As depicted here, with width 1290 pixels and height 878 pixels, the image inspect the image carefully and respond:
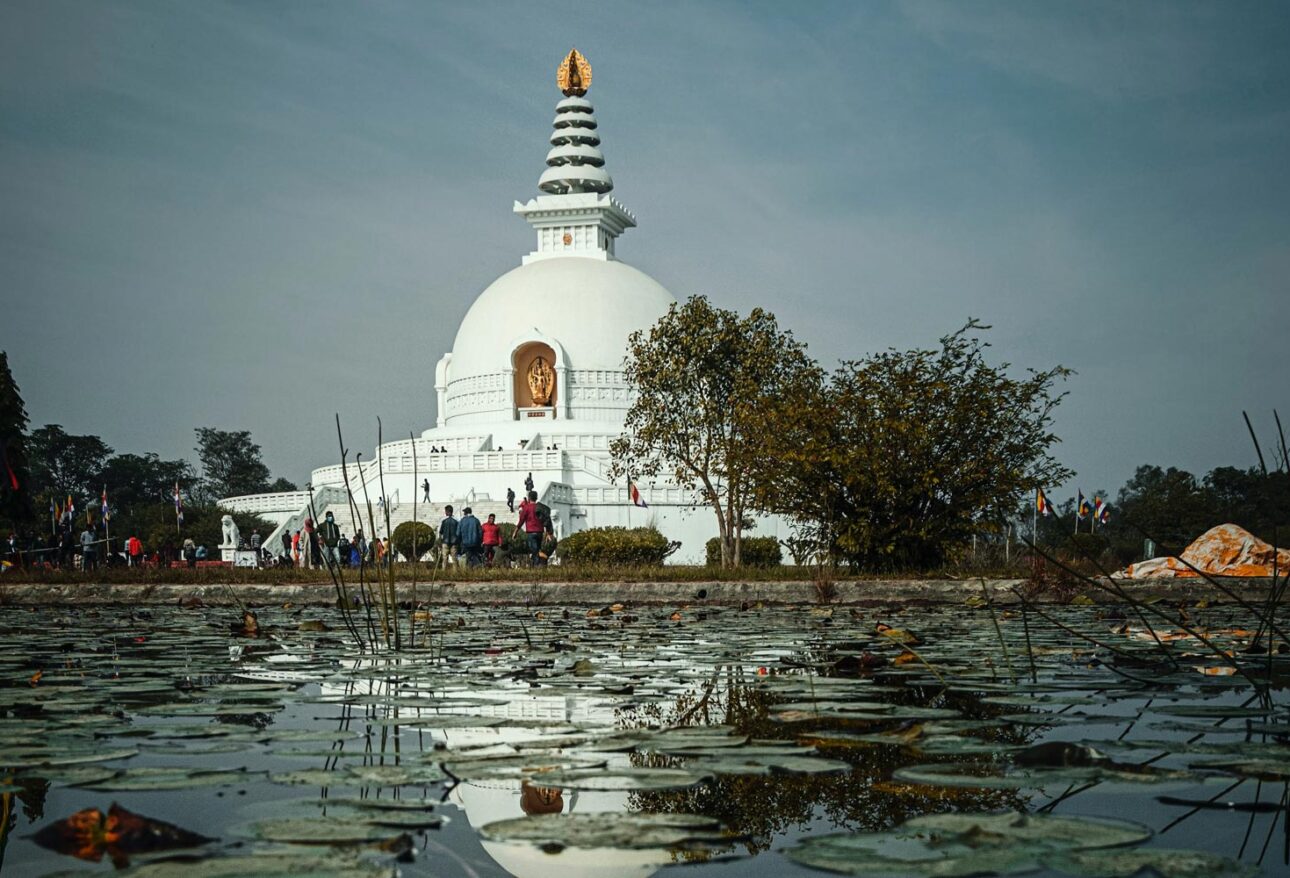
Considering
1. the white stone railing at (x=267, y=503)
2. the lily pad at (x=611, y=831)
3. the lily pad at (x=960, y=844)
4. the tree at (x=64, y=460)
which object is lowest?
the lily pad at (x=960, y=844)

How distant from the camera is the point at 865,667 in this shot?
5.46 meters

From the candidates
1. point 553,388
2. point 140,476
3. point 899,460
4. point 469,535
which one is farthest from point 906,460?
point 140,476

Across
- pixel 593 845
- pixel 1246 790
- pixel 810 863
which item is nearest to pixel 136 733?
pixel 593 845

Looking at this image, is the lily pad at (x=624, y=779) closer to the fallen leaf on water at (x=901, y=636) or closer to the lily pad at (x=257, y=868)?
the lily pad at (x=257, y=868)

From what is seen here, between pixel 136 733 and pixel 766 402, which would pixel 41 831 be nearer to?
pixel 136 733

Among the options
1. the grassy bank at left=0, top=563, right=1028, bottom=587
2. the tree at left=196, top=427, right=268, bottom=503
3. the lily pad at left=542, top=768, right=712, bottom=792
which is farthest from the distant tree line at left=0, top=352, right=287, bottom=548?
the lily pad at left=542, top=768, right=712, bottom=792

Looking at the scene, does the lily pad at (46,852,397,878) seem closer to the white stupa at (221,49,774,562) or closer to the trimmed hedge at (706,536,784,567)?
the trimmed hedge at (706,536,784,567)

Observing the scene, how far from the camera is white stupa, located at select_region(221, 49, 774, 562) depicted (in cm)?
3497

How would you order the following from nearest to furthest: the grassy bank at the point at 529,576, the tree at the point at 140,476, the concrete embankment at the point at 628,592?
the concrete embankment at the point at 628,592
the grassy bank at the point at 529,576
the tree at the point at 140,476

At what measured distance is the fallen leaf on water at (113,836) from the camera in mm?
2215

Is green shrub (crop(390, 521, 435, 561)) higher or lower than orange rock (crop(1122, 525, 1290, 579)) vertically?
higher

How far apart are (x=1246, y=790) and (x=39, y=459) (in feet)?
231

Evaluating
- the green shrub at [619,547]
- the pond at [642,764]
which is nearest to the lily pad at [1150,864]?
the pond at [642,764]

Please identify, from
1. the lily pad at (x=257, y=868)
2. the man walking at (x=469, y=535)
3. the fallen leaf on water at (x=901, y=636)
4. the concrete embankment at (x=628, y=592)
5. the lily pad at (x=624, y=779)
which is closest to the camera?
the lily pad at (x=257, y=868)
